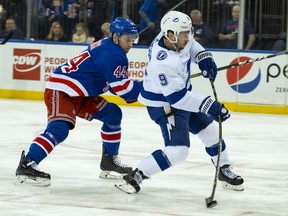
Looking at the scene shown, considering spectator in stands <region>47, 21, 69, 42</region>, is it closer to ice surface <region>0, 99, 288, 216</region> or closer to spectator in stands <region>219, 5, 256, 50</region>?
spectator in stands <region>219, 5, 256, 50</region>

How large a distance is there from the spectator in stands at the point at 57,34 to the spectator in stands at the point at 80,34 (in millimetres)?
137

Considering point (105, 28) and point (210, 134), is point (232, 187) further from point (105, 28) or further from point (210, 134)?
point (105, 28)

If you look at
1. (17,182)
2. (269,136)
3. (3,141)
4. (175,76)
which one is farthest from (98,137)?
(175,76)

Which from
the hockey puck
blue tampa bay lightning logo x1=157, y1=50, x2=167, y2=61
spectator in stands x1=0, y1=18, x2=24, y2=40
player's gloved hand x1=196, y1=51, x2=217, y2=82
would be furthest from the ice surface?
spectator in stands x1=0, y1=18, x2=24, y2=40

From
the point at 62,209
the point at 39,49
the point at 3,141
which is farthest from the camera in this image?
the point at 39,49

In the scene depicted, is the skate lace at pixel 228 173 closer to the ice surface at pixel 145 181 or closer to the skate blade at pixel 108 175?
the ice surface at pixel 145 181

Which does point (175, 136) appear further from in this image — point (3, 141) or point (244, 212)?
point (3, 141)

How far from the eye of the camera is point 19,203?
17.7ft

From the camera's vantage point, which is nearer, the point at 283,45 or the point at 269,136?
the point at 269,136

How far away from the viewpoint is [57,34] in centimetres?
1337

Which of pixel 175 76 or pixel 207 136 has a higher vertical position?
pixel 175 76

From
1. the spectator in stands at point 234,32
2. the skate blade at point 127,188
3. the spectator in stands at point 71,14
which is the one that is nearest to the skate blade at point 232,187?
the skate blade at point 127,188

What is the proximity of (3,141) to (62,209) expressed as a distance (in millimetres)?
3377

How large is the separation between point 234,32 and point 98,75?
668 cm
